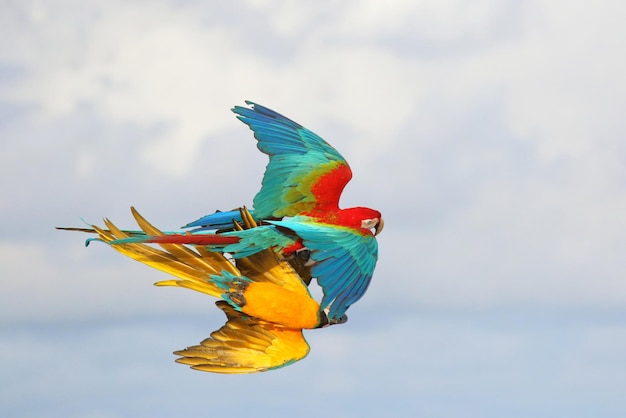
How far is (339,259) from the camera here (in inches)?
374

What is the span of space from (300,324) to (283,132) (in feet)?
7.37

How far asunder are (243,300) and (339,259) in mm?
1065

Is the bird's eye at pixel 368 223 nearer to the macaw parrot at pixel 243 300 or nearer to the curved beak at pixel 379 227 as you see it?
the curved beak at pixel 379 227

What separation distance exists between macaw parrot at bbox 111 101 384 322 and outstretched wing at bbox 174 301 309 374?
52 centimetres

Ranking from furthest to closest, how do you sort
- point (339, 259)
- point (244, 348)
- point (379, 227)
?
point (379, 227)
point (244, 348)
point (339, 259)

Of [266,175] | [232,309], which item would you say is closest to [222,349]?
[232,309]

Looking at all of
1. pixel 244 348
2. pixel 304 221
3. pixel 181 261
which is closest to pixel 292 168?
pixel 304 221

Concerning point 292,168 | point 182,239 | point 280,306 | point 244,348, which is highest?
point 292,168

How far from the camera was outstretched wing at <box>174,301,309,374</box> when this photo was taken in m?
9.92

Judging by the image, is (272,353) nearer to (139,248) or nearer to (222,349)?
(222,349)

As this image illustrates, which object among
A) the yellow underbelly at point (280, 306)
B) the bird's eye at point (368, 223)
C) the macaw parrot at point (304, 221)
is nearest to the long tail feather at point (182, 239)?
the macaw parrot at point (304, 221)

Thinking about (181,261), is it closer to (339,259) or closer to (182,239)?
(182,239)

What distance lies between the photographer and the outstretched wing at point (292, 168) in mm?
10688

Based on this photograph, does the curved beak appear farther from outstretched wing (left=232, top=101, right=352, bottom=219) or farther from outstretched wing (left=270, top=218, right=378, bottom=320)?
outstretched wing (left=270, top=218, right=378, bottom=320)
